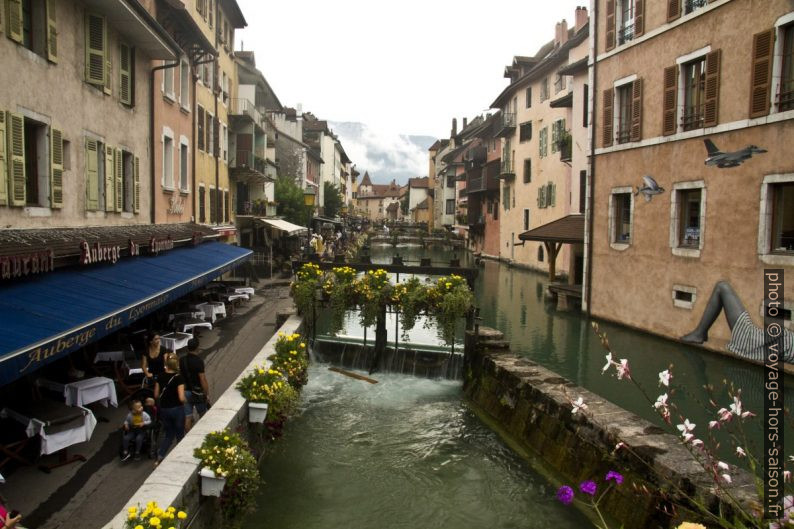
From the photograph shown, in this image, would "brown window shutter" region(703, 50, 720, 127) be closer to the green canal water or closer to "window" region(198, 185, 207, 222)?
the green canal water

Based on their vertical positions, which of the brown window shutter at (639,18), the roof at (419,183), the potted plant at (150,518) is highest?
the roof at (419,183)

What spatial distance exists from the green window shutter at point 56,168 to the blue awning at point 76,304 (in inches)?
53.3

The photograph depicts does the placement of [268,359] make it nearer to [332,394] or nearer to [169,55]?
[332,394]

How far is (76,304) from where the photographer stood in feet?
27.0

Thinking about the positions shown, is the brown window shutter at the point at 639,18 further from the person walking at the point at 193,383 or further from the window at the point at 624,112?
the person walking at the point at 193,383

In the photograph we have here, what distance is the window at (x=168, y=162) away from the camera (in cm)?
1847

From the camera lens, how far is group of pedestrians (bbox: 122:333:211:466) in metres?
7.25

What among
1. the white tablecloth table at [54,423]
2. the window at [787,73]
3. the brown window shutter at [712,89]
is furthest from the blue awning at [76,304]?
the window at [787,73]

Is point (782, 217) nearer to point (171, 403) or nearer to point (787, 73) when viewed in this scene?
point (787, 73)

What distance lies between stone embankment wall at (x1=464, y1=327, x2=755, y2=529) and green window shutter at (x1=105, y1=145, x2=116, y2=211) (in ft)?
28.1

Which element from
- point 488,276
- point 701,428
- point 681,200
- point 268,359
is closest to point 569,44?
point 488,276

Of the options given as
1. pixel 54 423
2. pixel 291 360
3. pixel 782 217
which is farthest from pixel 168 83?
pixel 782 217

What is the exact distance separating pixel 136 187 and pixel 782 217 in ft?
51.6

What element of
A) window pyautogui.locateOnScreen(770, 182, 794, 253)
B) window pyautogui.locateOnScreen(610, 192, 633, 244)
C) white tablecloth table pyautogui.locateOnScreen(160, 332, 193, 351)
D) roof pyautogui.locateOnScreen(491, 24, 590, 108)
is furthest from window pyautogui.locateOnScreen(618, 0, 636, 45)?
white tablecloth table pyautogui.locateOnScreen(160, 332, 193, 351)
